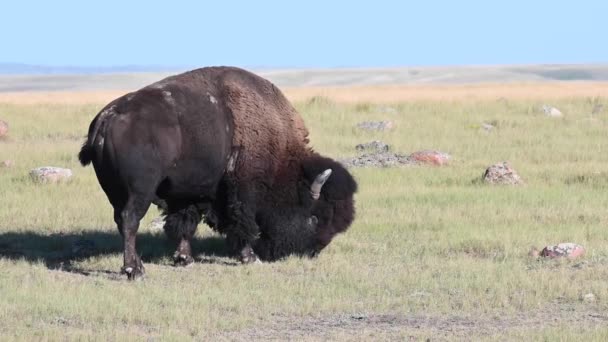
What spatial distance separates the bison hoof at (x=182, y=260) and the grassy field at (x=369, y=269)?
9 cm

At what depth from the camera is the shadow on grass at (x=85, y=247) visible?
1167 cm

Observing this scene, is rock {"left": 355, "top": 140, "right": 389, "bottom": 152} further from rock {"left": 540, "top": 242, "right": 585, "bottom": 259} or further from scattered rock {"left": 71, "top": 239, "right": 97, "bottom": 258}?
rock {"left": 540, "top": 242, "right": 585, "bottom": 259}

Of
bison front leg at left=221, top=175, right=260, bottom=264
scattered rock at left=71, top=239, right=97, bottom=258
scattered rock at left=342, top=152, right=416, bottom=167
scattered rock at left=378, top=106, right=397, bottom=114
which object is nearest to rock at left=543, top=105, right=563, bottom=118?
scattered rock at left=378, top=106, right=397, bottom=114

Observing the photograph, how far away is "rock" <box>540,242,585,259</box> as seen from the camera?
440 inches

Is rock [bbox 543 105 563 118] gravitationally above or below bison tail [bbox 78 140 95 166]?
below

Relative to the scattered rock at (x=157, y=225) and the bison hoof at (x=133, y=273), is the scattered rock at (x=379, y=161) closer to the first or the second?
the scattered rock at (x=157, y=225)

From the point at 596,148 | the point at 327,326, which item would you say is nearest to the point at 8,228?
the point at 327,326

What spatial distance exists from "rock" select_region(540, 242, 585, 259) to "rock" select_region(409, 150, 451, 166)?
716 cm

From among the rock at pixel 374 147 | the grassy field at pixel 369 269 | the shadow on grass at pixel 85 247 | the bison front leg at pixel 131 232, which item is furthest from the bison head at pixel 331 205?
the rock at pixel 374 147

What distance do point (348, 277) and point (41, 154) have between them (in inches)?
406

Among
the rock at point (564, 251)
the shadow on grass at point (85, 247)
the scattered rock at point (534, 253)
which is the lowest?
the shadow on grass at point (85, 247)

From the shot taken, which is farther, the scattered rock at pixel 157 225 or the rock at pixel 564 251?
the scattered rock at pixel 157 225

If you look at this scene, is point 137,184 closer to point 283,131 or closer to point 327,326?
point 283,131

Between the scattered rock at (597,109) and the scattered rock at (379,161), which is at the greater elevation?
the scattered rock at (379,161)
